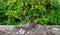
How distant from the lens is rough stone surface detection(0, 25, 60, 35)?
14.3 ft

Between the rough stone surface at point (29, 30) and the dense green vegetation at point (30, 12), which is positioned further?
the dense green vegetation at point (30, 12)

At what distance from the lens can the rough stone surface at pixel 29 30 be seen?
4344 mm

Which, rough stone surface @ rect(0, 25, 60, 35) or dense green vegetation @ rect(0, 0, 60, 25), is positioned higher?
dense green vegetation @ rect(0, 0, 60, 25)

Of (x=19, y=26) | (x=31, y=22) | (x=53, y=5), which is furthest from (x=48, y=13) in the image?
(x=19, y=26)

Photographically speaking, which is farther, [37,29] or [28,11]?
[28,11]

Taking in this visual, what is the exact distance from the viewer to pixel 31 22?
477 centimetres

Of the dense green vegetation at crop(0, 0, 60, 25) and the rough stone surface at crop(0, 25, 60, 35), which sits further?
the dense green vegetation at crop(0, 0, 60, 25)

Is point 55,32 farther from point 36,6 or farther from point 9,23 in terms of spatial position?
point 9,23

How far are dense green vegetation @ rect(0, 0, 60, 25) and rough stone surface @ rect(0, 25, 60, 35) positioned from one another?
219mm

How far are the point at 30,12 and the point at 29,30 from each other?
647 millimetres

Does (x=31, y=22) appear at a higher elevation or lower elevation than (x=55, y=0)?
lower

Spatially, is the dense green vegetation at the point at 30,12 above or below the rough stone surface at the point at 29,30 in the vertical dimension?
above

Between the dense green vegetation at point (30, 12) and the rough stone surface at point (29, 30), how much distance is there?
0.72 feet

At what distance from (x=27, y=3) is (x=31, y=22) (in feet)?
1.57
